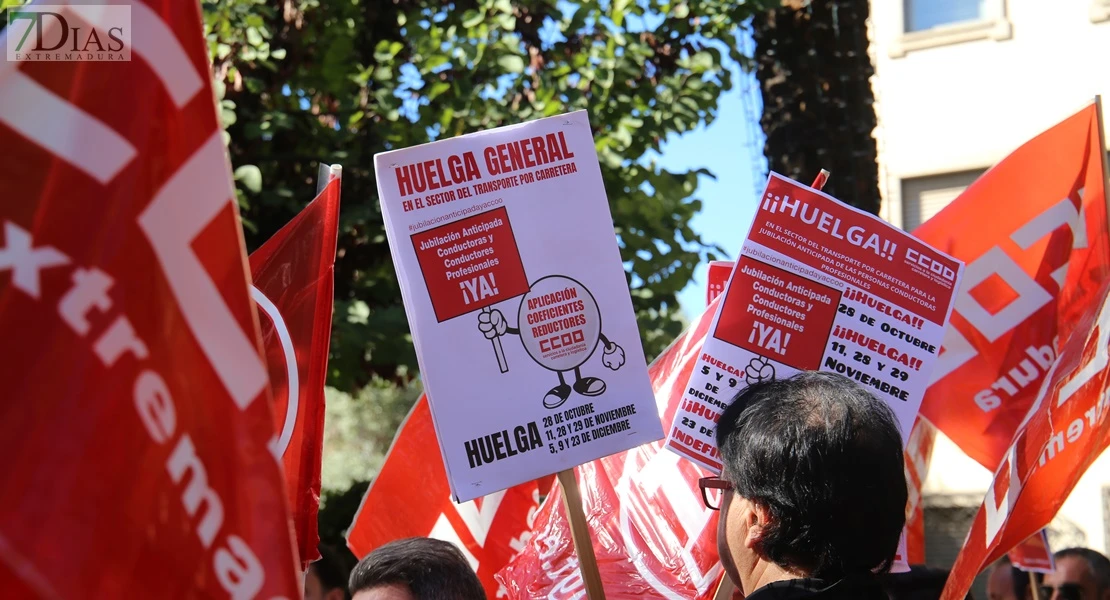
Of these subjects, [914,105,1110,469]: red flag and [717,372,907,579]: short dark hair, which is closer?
[717,372,907,579]: short dark hair

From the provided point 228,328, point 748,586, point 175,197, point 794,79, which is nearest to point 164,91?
point 175,197

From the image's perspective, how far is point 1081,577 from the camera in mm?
4895

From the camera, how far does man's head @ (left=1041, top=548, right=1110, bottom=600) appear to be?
4.86m

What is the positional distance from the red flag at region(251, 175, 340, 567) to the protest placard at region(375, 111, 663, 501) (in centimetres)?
26

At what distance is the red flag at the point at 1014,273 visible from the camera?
343 centimetres

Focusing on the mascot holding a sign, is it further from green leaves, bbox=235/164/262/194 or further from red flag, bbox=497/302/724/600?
green leaves, bbox=235/164/262/194

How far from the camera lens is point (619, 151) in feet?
21.0

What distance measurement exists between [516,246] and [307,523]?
76cm

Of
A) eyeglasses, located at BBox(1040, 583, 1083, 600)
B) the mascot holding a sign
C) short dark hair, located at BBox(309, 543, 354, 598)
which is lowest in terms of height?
eyeglasses, located at BBox(1040, 583, 1083, 600)

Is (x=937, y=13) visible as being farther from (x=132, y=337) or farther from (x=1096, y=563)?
(x=132, y=337)

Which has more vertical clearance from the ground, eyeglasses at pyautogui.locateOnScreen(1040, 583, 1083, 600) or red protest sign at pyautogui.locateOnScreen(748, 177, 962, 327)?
red protest sign at pyautogui.locateOnScreen(748, 177, 962, 327)

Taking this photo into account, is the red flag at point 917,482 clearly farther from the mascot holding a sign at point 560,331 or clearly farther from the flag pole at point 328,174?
the flag pole at point 328,174

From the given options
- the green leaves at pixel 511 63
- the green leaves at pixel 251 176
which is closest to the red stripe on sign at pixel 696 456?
the green leaves at pixel 251 176

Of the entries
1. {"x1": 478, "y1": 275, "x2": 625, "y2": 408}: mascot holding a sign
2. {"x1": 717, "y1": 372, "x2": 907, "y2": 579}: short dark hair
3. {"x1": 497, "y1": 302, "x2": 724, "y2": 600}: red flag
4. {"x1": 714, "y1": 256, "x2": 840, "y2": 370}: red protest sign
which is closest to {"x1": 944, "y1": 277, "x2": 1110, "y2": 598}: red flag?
{"x1": 717, "y1": 372, "x2": 907, "y2": 579}: short dark hair
